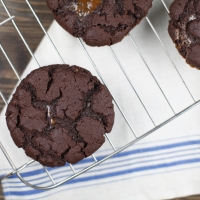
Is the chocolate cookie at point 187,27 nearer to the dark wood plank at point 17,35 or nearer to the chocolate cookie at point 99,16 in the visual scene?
the chocolate cookie at point 99,16

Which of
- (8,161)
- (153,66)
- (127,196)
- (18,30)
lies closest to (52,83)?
(18,30)

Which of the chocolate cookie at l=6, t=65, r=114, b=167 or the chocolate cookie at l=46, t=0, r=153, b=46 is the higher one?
the chocolate cookie at l=46, t=0, r=153, b=46

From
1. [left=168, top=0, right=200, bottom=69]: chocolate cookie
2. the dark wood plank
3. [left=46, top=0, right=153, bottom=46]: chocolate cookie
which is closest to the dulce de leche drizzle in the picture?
[left=46, top=0, right=153, bottom=46]: chocolate cookie

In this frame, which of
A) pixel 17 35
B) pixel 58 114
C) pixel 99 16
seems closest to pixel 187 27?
pixel 99 16

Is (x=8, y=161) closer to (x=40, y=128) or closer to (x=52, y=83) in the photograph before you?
(x=40, y=128)

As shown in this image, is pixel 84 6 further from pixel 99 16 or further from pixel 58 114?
pixel 58 114

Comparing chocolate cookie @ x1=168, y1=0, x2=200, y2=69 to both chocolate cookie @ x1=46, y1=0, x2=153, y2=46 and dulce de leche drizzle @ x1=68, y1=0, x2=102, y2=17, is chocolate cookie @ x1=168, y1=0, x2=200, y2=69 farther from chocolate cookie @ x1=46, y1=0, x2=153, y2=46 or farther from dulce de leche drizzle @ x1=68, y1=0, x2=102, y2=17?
dulce de leche drizzle @ x1=68, y1=0, x2=102, y2=17

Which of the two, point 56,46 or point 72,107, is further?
point 56,46

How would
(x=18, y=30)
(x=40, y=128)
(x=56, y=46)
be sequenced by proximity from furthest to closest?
(x=56, y=46) → (x=18, y=30) → (x=40, y=128)
